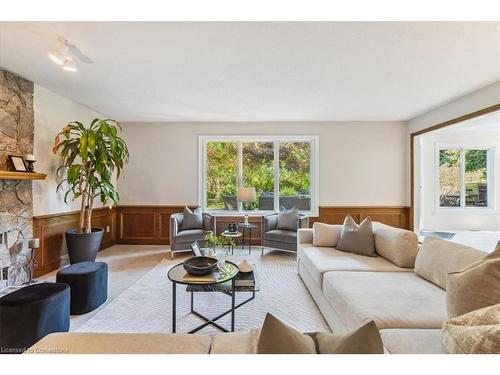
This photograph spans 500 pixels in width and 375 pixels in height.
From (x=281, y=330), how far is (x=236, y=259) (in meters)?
3.22

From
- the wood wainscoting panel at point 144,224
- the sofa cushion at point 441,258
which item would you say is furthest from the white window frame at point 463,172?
the wood wainscoting panel at point 144,224

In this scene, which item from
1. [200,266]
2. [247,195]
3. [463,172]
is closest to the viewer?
[200,266]

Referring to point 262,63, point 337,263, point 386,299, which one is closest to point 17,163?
point 262,63

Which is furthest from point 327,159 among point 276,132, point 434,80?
point 434,80

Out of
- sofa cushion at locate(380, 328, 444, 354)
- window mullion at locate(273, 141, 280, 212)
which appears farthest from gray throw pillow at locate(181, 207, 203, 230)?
sofa cushion at locate(380, 328, 444, 354)

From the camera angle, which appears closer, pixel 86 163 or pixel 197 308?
pixel 197 308

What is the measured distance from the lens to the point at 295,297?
2613mm

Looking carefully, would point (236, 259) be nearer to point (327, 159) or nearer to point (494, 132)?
point (327, 159)

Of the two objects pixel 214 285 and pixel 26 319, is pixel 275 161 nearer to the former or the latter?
pixel 214 285

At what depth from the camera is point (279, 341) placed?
762 mm

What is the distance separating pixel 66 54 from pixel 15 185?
5.73 feet

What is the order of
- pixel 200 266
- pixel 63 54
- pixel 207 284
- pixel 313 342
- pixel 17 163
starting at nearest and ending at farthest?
pixel 313 342, pixel 207 284, pixel 200 266, pixel 63 54, pixel 17 163

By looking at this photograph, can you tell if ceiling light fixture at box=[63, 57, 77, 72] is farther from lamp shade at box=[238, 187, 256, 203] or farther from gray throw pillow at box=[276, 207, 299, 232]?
gray throw pillow at box=[276, 207, 299, 232]

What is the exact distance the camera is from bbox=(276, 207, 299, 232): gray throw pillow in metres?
4.30
